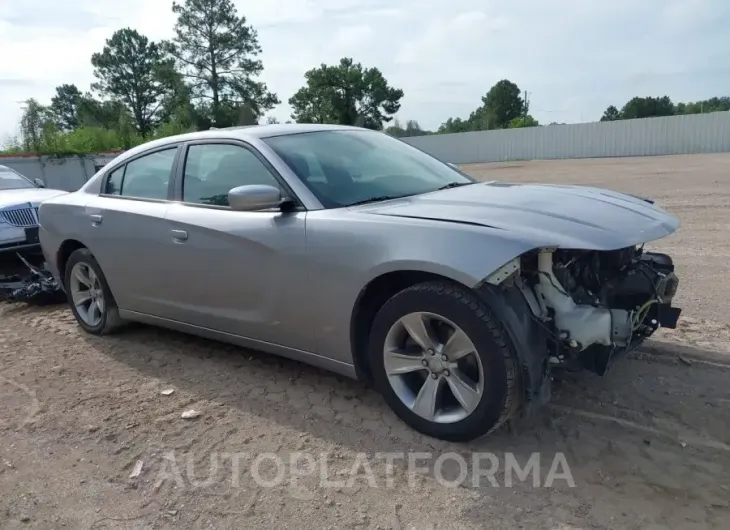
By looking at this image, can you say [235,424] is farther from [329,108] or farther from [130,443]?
[329,108]

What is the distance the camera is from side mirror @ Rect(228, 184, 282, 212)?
344 centimetres

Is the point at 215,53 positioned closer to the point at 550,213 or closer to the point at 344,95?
the point at 344,95

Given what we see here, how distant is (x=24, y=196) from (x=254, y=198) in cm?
609

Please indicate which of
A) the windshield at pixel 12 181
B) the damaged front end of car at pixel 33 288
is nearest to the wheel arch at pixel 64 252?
the damaged front end of car at pixel 33 288

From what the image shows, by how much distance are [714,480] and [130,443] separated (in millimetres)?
2850

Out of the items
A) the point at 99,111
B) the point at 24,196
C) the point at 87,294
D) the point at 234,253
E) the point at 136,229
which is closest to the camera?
the point at 234,253

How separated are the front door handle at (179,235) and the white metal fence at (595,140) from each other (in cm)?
3922

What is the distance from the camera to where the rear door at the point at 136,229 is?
431 centimetres

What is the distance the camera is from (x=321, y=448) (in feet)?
10.3

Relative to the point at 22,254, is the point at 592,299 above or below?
above

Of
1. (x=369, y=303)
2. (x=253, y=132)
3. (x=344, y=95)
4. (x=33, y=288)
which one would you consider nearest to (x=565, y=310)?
(x=369, y=303)

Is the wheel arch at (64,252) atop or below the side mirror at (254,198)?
below

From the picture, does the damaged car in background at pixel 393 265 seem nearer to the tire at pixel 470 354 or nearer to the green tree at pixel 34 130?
the tire at pixel 470 354

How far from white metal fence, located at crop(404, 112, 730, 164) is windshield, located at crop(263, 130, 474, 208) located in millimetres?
38094
